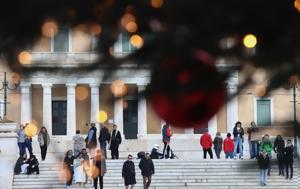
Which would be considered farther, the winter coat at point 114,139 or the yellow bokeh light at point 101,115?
the winter coat at point 114,139

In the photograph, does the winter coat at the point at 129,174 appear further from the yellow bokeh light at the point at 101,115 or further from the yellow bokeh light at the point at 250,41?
the yellow bokeh light at the point at 250,41

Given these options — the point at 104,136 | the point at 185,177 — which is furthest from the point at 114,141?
the point at 185,177

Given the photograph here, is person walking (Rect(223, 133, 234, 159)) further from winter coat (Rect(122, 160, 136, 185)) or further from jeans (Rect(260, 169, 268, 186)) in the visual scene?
winter coat (Rect(122, 160, 136, 185))

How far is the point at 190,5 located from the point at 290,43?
1.46 feet

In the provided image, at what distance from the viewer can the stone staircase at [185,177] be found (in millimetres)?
28250

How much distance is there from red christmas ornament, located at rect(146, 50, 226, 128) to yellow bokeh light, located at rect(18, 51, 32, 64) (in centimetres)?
36

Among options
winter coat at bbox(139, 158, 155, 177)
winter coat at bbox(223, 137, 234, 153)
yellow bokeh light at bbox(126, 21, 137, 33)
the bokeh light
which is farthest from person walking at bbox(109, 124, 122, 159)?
yellow bokeh light at bbox(126, 21, 137, 33)

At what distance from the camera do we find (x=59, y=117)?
48844mm

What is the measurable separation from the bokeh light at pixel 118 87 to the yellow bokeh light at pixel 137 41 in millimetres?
132

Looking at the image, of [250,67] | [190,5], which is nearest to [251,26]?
[250,67]

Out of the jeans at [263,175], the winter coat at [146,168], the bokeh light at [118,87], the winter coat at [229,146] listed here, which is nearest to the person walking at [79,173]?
the winter coat at [146,168]

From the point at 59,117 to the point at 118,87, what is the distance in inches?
1834

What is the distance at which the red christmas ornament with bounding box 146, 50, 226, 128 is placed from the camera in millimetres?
2479

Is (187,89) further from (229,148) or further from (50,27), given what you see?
(229,148)
